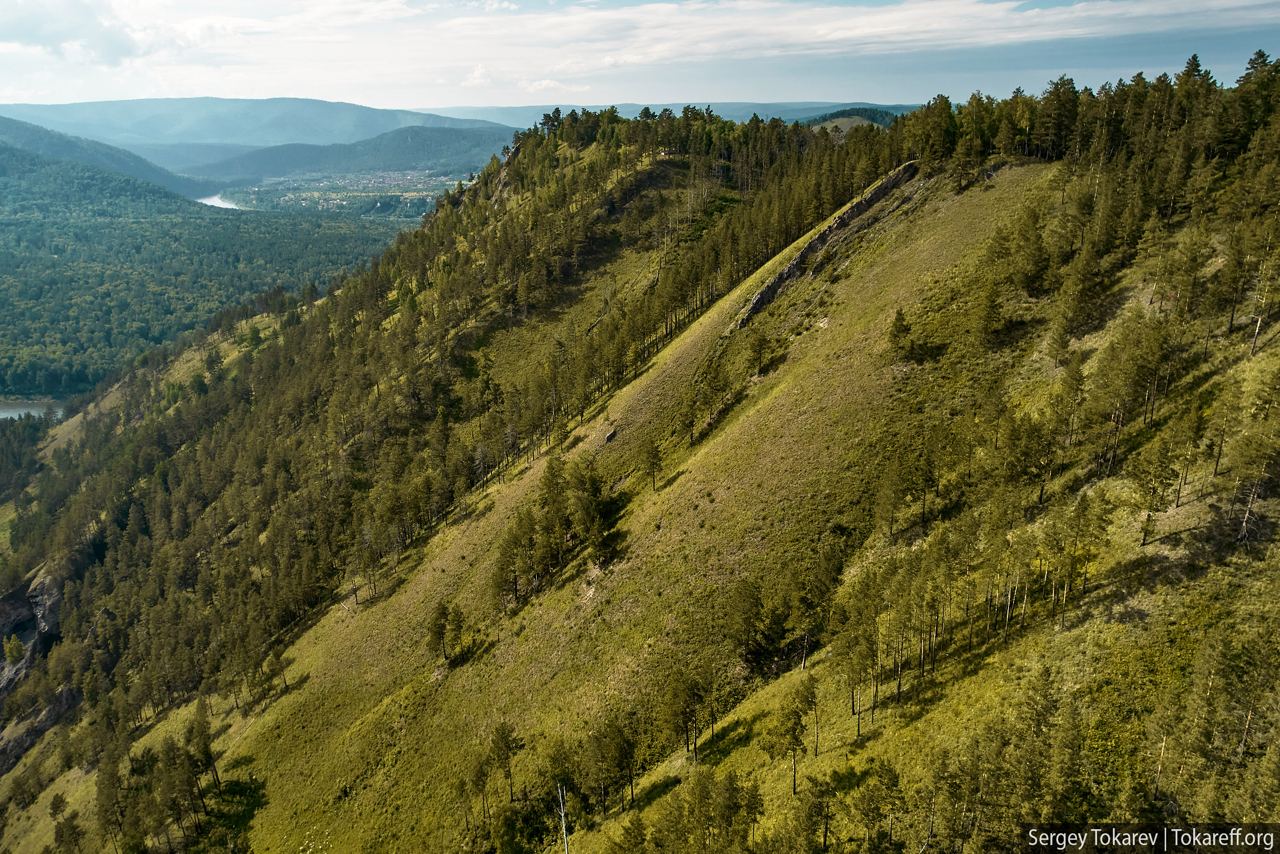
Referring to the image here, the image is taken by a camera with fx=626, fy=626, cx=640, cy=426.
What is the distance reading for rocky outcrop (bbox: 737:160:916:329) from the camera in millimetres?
123250

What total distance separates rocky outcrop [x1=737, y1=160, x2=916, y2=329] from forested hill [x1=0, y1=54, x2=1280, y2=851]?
2.03 feet

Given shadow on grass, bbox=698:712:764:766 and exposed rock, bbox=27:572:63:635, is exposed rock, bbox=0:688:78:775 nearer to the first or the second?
exposed rock, bbox=27:572:63:635

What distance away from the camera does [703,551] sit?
79062 millimetres

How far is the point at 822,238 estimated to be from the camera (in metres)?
129

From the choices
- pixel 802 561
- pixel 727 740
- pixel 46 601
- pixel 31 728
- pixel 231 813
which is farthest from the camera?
pixel 46 601

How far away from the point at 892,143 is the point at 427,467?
136 metres

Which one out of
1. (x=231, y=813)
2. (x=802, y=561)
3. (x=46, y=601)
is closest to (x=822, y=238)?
(x=802, y=561)

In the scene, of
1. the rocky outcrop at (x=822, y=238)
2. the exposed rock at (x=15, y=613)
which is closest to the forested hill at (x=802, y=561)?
the rocky outcrop at (x=822, y=238)

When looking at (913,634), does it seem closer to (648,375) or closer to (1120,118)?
(648,375)

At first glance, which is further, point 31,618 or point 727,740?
point 31,618

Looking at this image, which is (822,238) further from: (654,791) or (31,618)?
(31,618)

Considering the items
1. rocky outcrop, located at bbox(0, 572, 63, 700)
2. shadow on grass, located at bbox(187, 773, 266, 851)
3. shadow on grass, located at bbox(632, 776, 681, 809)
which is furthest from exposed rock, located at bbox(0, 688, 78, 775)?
shadow on grass, located at bbox(632, 776, 681, 809)

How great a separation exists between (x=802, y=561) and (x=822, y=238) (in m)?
81.6

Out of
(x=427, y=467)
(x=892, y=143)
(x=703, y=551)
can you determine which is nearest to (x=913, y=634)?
(x=703, y=551)
